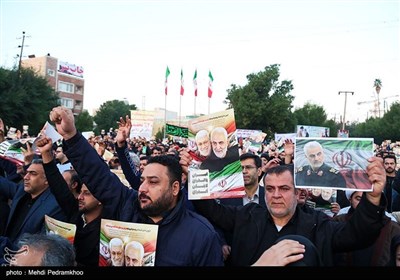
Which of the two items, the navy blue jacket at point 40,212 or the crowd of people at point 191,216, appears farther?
the navy blue jacket at point 40,212

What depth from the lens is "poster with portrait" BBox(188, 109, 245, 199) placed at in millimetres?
3072

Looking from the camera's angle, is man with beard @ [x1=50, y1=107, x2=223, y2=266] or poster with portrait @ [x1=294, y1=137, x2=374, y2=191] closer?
man with beard @ [x1=50, y1=107, x2=223, y2=266]

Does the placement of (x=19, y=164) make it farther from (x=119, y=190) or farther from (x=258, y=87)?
(x=258, y=87)

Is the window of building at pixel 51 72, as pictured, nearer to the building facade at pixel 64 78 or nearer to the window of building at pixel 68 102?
the building facade at pixel 64 78

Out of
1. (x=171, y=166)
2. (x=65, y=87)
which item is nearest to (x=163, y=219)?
(x=171, y=166)

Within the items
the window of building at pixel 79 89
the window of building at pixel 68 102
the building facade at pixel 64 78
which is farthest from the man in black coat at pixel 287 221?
the window of building at pixel 79 89

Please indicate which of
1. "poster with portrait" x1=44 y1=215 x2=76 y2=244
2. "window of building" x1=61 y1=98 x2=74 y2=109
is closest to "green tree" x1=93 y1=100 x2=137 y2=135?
"window of building" x1=61 y1=98 x2=74 y2=109

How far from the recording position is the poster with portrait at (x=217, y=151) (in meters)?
3.07

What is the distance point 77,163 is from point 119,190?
0.36 meters

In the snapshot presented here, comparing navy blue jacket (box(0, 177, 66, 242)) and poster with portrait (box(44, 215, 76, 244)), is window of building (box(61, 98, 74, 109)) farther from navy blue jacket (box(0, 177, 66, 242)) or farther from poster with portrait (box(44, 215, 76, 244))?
poster with portrait (box(44, 215, 76, 244))

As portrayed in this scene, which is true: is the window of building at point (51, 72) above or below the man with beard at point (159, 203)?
above

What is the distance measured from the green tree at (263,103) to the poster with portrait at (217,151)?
3649 centimetres

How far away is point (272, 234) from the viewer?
2.86 meters

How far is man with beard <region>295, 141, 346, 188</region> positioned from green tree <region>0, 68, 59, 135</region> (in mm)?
29917
